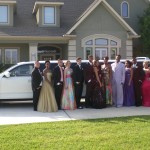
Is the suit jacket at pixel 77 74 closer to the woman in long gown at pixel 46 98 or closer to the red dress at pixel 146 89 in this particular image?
the woman in long gown at pixel 46 98

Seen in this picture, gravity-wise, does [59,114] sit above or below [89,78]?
below

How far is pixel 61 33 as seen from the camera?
25125 millimetres

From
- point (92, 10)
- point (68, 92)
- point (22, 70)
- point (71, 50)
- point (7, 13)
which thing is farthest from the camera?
point (7, 13)

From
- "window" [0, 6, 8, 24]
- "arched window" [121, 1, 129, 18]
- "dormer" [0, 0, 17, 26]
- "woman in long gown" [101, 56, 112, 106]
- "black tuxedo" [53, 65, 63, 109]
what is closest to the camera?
"black tuxedo" [53, 65, 63, 109]

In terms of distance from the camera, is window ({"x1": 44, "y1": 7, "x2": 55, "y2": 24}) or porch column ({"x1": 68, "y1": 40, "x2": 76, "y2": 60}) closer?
porch column ({"x1": 68, "y1": 40, "x2": 76, "y2": 60})

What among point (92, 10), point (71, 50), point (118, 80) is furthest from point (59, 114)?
point (92, 10)

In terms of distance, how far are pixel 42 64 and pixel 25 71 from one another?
0.70 m

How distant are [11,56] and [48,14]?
13.1 ft

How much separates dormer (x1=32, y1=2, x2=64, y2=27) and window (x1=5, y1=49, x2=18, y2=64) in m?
2.74

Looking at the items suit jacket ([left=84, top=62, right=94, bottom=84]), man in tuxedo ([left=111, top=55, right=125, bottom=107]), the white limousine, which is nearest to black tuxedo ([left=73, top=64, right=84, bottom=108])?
suit jacket ([left=84, top=62, right=94, bottom=84])

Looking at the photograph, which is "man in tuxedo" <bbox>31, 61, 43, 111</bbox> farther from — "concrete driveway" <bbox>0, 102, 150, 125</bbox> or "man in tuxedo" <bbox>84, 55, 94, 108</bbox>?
"man in tuxedo" <bbox>84, 55, 94, 108</bbox>

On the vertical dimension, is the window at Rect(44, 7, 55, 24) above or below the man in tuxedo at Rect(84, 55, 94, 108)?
above

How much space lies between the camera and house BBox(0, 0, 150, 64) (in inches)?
974

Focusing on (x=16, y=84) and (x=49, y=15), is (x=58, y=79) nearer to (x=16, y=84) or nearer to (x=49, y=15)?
(x=16, y=84)
